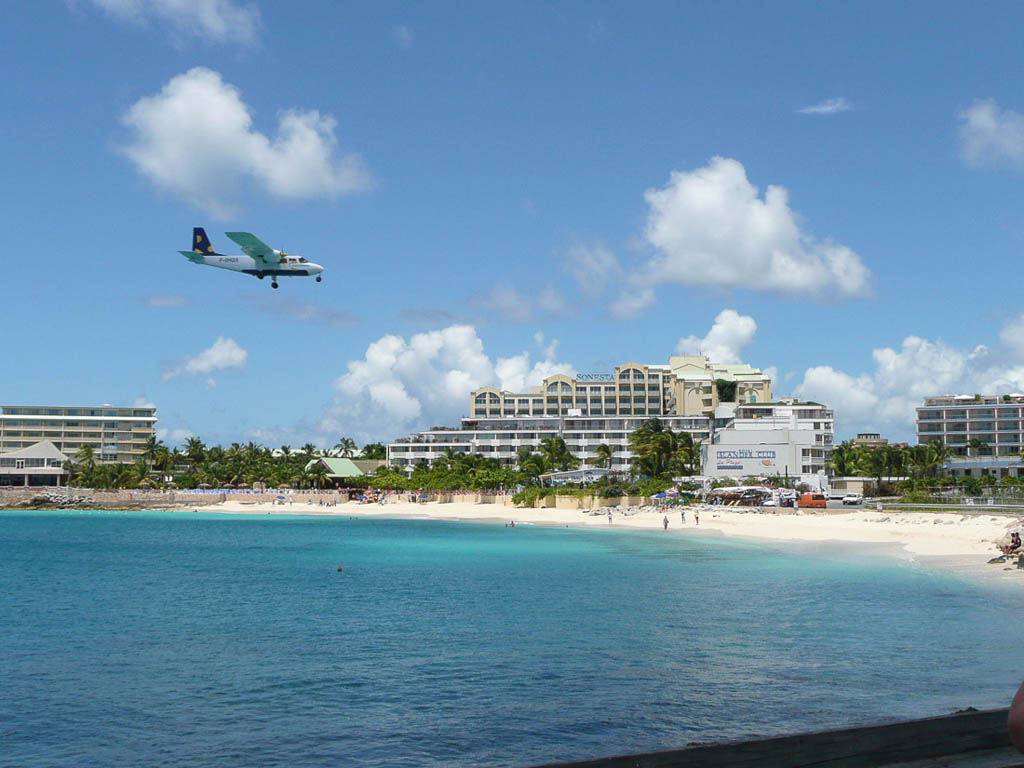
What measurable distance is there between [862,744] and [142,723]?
1614cm

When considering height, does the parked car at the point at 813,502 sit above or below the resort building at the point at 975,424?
below

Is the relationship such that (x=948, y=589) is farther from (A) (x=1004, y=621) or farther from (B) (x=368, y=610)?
(B) (x=368, y=610)

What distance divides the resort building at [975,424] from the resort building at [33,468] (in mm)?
156911

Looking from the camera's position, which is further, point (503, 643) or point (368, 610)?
point (368, 610)

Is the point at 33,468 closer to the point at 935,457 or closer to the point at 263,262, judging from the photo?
the point at 263,262

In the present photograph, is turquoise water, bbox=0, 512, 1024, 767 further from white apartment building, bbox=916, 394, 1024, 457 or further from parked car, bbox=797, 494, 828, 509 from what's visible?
white apartment building, bbox=916, 394, 1024, 457

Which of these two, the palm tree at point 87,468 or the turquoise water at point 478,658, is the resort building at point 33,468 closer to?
the palm tree at point 87,468

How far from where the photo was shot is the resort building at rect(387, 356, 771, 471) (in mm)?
179125

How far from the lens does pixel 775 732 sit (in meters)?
19.2

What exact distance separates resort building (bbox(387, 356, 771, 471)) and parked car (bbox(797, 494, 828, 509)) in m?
76.3

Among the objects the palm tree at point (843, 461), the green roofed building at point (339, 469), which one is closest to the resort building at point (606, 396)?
the green roofed building at point (339, 469)

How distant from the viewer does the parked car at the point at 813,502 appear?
310 ft

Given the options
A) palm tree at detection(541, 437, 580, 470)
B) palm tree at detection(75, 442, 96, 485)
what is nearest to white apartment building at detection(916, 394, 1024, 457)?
palm tree at detection(541, 437, 580, 470)

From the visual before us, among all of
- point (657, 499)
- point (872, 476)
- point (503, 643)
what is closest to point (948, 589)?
point (503, 643)
